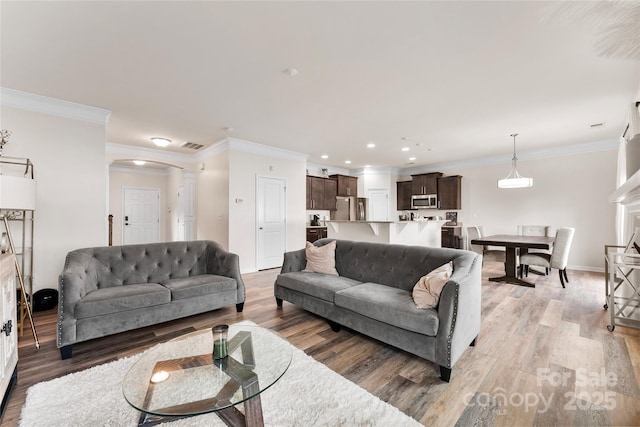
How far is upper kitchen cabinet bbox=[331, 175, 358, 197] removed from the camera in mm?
8125

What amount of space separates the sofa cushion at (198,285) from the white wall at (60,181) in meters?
1.79

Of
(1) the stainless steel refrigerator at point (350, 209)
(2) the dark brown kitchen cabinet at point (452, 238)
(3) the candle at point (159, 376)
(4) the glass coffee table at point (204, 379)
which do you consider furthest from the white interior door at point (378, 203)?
(3) the candle at point (159, 376)

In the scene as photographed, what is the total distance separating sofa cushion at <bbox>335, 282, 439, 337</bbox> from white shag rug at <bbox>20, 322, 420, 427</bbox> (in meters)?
0.58

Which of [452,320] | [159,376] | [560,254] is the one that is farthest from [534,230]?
[159,376]

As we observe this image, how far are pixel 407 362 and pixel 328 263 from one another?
57.5 inches

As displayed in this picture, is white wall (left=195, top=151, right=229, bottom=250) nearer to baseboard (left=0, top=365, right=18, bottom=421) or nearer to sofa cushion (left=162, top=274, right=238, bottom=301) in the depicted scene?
sofa cushion (left=162, top=274, right=238, bottom=301)

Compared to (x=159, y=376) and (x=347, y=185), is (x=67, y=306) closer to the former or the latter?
(x=159, y=376)

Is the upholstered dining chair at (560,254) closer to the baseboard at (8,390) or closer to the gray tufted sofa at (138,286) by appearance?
the gray tufted sofa at (138,286)

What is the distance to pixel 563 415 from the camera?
160 centimetres

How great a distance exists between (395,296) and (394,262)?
1.81ft

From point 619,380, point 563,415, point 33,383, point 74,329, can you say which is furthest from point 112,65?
point 619,380

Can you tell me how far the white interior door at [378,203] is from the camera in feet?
27.9

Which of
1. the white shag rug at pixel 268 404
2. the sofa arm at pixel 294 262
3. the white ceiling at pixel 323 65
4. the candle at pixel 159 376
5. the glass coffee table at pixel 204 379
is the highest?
the white ceiling at pixel 323 65

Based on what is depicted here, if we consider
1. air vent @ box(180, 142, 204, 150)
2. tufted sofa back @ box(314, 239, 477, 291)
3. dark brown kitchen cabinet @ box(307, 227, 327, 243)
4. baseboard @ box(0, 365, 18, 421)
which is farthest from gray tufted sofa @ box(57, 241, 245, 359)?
dark brown kitchen cabinet @ box(307, 227, 327, 243)
